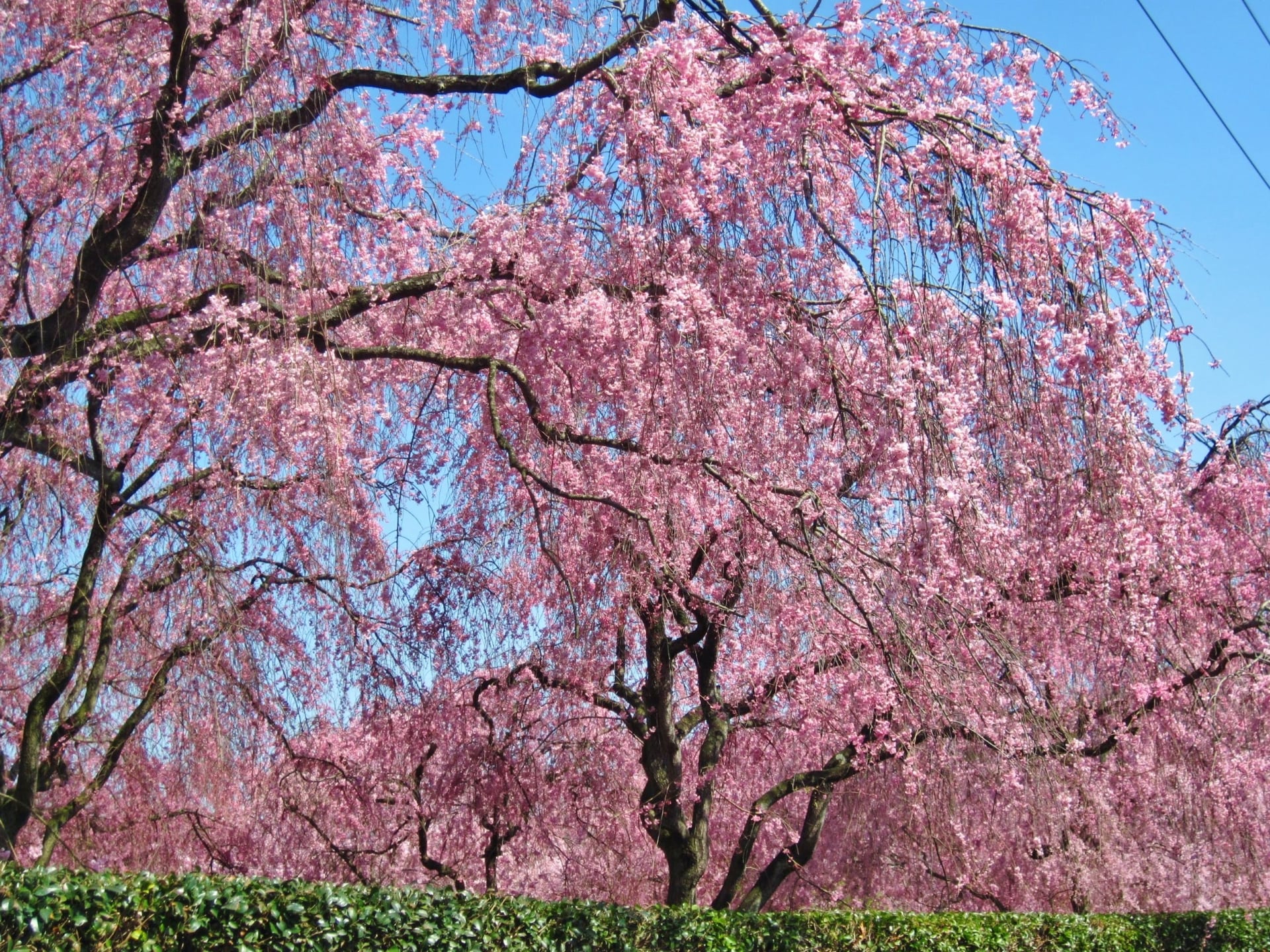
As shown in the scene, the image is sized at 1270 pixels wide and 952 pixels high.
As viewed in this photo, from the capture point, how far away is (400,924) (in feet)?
15.1

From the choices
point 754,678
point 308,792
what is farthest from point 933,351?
point 308,792

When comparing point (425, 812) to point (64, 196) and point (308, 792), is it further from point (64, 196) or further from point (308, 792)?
point (64, 196)

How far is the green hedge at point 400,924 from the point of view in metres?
3.56

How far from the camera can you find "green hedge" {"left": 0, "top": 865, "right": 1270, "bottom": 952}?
11.7ft

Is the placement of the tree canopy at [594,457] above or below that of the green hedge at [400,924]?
above

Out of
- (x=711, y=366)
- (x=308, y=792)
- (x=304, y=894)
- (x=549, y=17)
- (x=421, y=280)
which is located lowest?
(x=304, y=894)

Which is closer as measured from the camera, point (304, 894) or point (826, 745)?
point (304, 894)

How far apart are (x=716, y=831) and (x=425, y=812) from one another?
3.31m

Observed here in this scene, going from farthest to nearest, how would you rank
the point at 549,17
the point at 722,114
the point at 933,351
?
the point at 549,17
the point at 722,114
the point at 933,351

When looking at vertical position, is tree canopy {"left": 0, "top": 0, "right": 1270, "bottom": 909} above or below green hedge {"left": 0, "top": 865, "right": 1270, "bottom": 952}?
above

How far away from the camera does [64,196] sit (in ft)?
18.1

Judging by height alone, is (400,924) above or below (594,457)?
below

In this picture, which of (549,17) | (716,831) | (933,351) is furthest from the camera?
(716,831)

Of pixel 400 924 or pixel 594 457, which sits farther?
pixel 594 457
